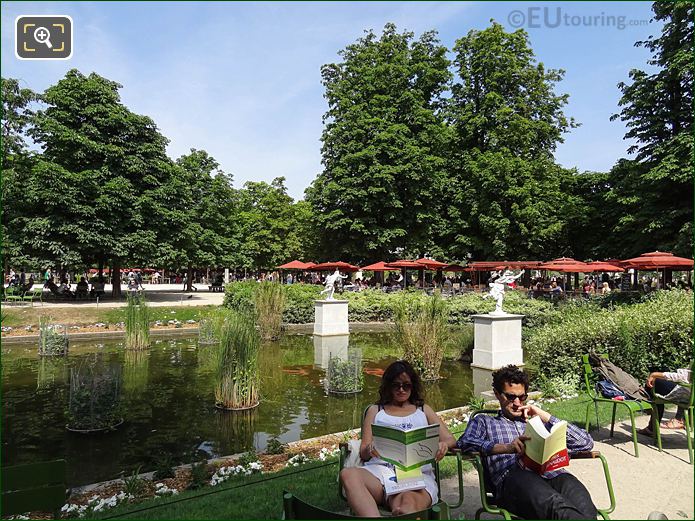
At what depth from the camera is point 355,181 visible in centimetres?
3116

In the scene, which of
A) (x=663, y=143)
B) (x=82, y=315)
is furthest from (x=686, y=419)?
(x=663, y=143)

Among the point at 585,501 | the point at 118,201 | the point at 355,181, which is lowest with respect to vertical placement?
the point at 585,501

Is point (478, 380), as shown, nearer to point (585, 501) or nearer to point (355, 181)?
point (585, 501)

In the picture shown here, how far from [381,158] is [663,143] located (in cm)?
1591

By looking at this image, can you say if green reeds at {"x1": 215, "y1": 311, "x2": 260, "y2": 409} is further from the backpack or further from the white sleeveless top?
the backpack

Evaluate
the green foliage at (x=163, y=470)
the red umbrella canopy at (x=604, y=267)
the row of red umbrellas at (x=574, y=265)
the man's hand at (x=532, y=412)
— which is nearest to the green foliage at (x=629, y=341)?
the man's hand at (x=532, y=412)

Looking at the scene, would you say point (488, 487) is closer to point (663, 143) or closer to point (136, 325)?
point (136, 325)

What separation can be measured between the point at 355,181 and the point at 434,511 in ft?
95.3

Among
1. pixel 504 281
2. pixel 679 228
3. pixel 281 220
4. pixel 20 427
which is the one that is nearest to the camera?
pixel 20 427

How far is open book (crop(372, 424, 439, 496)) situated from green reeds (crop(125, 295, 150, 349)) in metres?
12.3

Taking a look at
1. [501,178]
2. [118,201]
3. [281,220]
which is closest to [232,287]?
[118,201]

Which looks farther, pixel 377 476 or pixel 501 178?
pixel 501 178

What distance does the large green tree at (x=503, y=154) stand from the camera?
3092cm

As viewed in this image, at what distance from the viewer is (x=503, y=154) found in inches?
1264
